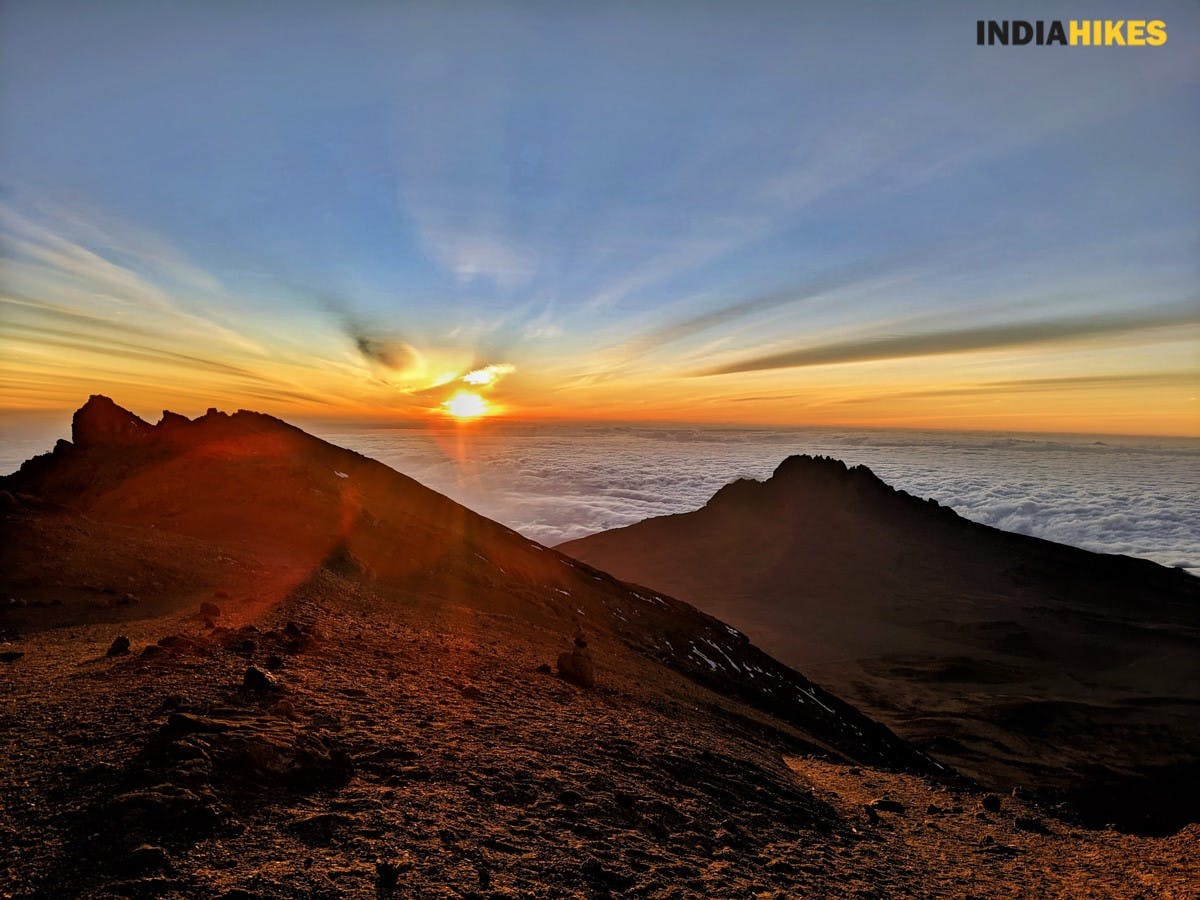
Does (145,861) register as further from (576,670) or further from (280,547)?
(280,547)

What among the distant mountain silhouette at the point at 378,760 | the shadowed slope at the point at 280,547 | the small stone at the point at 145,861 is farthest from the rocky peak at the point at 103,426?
the small stone at the point at 145,861

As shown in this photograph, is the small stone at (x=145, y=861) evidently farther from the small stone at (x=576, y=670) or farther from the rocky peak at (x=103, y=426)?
the rocky peak at (x=103, y=426)

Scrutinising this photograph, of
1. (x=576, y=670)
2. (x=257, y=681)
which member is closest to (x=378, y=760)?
(x=257, y=681)

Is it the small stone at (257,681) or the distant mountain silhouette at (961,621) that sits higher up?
the small stone at (257,681)

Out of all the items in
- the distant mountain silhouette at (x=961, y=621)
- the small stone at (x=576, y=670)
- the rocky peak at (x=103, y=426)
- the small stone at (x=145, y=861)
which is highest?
the rocky peak at (x=103, y=426)

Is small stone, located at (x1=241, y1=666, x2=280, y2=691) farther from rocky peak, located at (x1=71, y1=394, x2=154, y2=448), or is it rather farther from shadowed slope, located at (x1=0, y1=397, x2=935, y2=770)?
rocky peak, located at (x1=71, y1=394, x2=154, y2=448)

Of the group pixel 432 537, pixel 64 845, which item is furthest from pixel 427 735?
pixel 432 537
